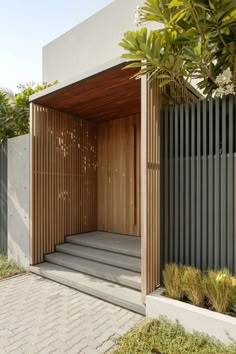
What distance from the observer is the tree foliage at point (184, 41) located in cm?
271

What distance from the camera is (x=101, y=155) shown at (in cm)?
663

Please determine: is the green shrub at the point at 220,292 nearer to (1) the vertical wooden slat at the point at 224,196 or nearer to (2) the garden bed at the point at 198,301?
(2) the garden bed at the point at 198,301

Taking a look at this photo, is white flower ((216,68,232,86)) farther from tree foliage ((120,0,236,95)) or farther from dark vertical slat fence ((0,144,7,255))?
dark vertical slat fence ((0,144,7,255))

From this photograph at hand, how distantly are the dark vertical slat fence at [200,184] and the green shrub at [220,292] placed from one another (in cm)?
31

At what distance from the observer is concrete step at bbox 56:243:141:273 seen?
4043mm

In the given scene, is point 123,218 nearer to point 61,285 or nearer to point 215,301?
point 61,285

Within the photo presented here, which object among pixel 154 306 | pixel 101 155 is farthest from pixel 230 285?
pixel 101 155

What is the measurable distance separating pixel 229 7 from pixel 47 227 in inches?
178

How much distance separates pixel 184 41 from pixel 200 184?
5.62ft

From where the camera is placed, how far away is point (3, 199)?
18.3 feet

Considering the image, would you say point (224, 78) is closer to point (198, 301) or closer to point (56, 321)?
point (198, 301)

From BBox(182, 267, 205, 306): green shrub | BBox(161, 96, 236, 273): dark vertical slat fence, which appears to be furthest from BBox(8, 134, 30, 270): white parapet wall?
BBox(182, 267, 205, 306): green shrub

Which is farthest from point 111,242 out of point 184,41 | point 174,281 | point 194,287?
point 184,41

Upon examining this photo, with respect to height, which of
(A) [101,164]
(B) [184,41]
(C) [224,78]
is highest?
(B) [184,41]
